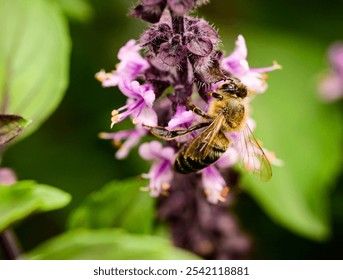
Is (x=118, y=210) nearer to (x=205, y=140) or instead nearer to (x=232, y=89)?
(x=205, y=140)

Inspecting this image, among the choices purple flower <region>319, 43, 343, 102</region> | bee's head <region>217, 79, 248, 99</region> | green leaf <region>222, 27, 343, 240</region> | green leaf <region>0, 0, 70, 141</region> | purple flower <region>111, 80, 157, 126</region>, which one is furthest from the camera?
purple flower <region>319, 43, 343, 102</region>

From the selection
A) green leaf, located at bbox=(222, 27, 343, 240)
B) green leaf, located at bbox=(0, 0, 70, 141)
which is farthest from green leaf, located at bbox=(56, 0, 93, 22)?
green leaf, located at bbox=(222, 27, 343, 240)

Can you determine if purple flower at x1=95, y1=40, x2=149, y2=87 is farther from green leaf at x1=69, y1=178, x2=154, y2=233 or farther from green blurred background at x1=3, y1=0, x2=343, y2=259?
green blurred background at x1=3, y1=0, x2=343, y2=259

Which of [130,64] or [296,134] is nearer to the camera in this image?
[130,64]

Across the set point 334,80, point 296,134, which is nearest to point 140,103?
point 296,134

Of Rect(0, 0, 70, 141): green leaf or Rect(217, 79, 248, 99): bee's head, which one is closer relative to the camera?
Rect(217, 79, 248, 99): bee's head

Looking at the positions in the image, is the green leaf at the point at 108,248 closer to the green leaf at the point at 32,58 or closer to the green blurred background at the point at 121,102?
the green leaf at the point at 32,58

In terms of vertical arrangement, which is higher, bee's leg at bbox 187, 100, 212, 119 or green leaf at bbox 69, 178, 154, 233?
bee's leg at bbox 187, 100, 212, 119
